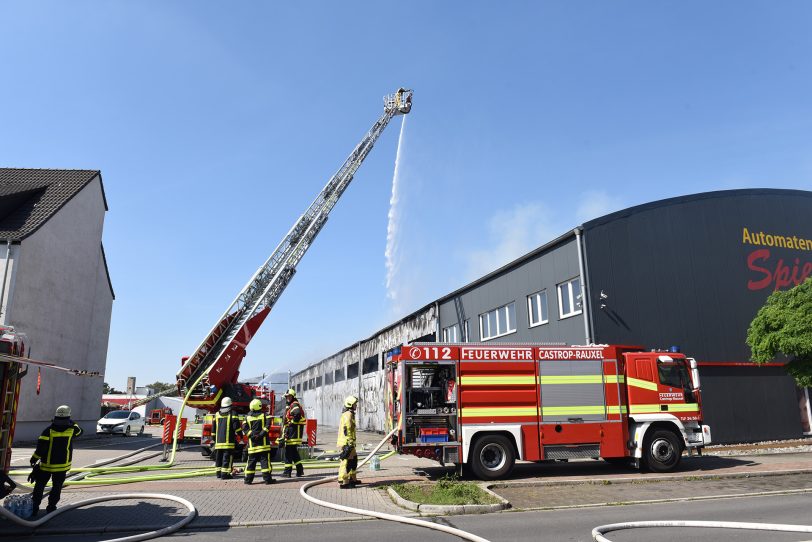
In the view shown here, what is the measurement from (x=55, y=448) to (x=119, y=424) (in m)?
25.3

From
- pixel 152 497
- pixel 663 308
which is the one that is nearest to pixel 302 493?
pixel 152 497

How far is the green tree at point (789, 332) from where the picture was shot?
53.2 feet

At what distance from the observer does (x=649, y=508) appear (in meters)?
9.13

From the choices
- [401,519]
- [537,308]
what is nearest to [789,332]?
[537,308]

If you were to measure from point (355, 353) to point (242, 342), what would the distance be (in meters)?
21.7

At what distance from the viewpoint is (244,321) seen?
18.8 meters

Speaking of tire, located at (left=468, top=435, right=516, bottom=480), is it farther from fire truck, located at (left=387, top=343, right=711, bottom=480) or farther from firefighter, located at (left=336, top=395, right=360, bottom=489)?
firefighter, located at (left=336, top=395, right=360, bottom=489)

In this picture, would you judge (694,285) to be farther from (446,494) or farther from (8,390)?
(8,390)

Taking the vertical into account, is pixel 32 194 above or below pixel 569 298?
above

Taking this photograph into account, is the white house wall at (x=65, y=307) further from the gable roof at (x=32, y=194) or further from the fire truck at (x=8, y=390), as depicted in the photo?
the fire truck at (x=8, y=390)

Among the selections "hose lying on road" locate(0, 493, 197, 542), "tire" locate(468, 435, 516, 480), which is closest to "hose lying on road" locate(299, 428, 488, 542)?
"hose lying on road" locate(0, 493, 197, 542)

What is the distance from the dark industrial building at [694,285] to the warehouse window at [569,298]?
39 mm

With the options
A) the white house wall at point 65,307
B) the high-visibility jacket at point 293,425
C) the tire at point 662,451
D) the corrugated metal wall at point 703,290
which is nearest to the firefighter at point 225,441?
the high-visibility jacket at point 293,425

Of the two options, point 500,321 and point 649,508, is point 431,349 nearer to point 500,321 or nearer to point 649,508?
point 649,508
